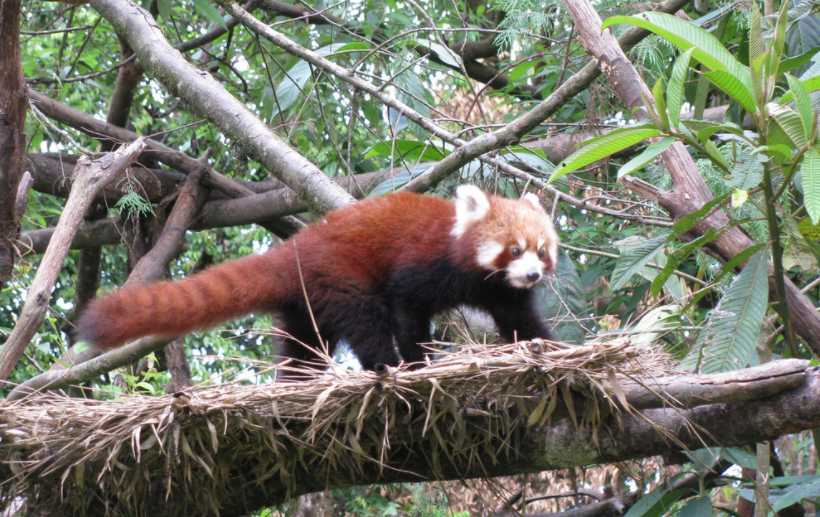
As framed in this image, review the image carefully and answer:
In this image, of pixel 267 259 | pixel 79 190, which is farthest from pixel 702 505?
pixel 79 190

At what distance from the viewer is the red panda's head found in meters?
3.47

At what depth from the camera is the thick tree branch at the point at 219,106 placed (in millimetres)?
3887

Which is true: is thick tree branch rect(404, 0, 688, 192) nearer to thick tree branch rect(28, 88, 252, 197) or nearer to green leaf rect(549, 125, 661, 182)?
Result: green leaf rect(549, 125, 661, 182)

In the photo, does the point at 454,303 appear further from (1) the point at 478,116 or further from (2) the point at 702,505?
(1) the point at 478,116

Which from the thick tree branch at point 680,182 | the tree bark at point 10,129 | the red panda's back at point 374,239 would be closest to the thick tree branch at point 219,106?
the red panda's back at point 374,239

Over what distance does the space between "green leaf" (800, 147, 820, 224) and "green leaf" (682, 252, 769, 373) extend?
0.47m

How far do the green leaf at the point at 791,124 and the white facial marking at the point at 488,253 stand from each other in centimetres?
127

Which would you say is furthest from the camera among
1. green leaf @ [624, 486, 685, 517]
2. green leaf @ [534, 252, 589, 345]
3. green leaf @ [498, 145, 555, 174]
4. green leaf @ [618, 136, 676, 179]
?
green leaf @ [498, 145, 555, 174]

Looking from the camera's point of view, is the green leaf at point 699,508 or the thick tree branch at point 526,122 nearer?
the green leaf at point 699,508

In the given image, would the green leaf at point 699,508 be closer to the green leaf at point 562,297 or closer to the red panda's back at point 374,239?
the green leaf at point 562,297

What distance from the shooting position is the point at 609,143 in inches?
101

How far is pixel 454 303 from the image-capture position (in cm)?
356

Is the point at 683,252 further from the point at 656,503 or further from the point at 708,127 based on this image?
the point at 656,503

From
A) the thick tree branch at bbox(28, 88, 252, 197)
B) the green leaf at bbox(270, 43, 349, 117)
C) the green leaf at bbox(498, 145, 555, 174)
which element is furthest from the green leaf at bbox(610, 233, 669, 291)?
the thick tree branch at bbox(28, 88, 252, 197)
